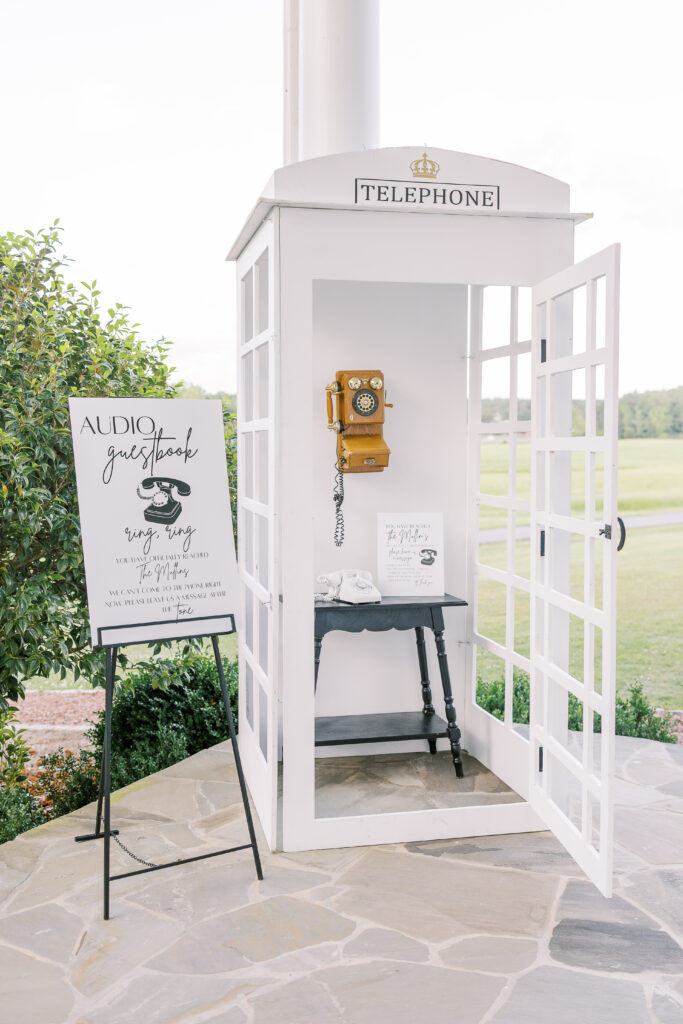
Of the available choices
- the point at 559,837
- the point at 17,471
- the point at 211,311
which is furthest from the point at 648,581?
the point at 17,471

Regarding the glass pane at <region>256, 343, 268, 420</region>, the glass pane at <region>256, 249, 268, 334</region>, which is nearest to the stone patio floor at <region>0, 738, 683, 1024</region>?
the glass pane at <region>256, 343, 268, 420</region>

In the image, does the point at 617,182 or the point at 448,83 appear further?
the point at 617,182

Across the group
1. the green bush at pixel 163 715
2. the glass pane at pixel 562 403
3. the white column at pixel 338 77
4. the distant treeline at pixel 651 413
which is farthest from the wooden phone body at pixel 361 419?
the distant treeline at pixel 651 413

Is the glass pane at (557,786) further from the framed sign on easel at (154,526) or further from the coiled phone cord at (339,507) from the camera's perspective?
the coiled phone cord at (339,507)

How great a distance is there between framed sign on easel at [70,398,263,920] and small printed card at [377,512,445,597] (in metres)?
1.02

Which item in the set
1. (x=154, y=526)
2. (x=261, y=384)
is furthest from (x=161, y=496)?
(x=261, y=384)

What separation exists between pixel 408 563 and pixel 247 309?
1.35m

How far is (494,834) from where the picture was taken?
11.4 feet

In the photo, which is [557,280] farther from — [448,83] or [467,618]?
[448,83]

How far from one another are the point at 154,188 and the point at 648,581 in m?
6.11

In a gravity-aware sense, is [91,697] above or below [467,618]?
below

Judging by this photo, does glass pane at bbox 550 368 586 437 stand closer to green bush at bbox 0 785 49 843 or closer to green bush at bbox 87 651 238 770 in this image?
green bush at bbox 87 651 238 770

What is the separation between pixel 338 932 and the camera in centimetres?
278

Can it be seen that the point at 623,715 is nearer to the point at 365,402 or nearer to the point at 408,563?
the point at 408,563
